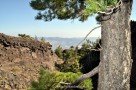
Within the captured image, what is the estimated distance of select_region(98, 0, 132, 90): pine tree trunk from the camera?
454 cm

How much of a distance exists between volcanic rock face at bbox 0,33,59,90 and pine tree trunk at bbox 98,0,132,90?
11097mm

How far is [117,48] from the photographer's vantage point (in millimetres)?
4594

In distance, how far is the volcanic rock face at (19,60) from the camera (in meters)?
16.2

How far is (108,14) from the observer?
457 cm

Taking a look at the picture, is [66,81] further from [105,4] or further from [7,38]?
[7,38]

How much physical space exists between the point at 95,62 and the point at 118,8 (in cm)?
1362

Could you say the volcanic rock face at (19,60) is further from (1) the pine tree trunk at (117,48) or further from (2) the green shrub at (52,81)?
(1) the pine tree trunk at (117,48)

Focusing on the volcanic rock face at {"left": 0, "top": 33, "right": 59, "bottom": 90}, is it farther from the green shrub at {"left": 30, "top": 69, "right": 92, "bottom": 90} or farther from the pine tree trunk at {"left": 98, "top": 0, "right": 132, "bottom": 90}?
the pine tree trunk at {"left": 98, "top": 0, "right": 132, "bottom": 90}

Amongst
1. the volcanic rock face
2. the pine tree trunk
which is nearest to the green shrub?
the pine tree trunk

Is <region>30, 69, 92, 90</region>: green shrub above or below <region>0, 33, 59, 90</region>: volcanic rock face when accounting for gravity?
above

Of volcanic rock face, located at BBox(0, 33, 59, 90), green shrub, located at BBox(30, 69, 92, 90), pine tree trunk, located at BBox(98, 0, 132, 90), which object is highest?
pine tree trunk, located at BBox(98, 0, 132, 90)

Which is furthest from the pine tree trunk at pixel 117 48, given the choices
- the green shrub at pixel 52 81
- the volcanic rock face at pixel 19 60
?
the volcanic rock face at pixel 19 60

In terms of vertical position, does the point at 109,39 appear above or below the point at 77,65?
above

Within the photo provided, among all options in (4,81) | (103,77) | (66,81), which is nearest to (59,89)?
(66,81)
